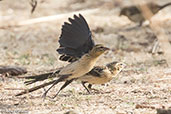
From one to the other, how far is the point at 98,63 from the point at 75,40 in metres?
3.00

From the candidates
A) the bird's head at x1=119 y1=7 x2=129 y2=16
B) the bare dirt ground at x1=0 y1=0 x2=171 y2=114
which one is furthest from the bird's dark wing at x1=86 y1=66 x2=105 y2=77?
the bird's head at x1=119 y1=7 x2=129 y2=16

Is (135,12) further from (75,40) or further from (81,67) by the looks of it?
(81,67)

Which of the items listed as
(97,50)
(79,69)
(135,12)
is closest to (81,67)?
(79,69)

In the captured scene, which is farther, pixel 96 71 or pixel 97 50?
pixel 96 71

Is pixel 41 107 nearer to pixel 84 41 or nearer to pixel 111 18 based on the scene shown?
pixel 84 41

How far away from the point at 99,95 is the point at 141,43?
4.53m

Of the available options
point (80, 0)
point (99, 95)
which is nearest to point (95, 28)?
point (80, 0)

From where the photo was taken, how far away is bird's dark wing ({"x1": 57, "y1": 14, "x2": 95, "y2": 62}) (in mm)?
4438

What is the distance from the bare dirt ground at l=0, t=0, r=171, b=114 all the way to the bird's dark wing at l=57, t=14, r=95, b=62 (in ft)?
1.70

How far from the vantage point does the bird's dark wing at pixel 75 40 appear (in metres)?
4.44

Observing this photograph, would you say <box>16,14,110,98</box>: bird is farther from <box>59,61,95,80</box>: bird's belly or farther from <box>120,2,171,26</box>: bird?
<box>120,2,171,26</box>: bird

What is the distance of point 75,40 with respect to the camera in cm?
448

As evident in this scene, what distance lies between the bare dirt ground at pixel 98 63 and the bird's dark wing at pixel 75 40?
519 millimetres

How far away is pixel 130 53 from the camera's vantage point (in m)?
8.18
